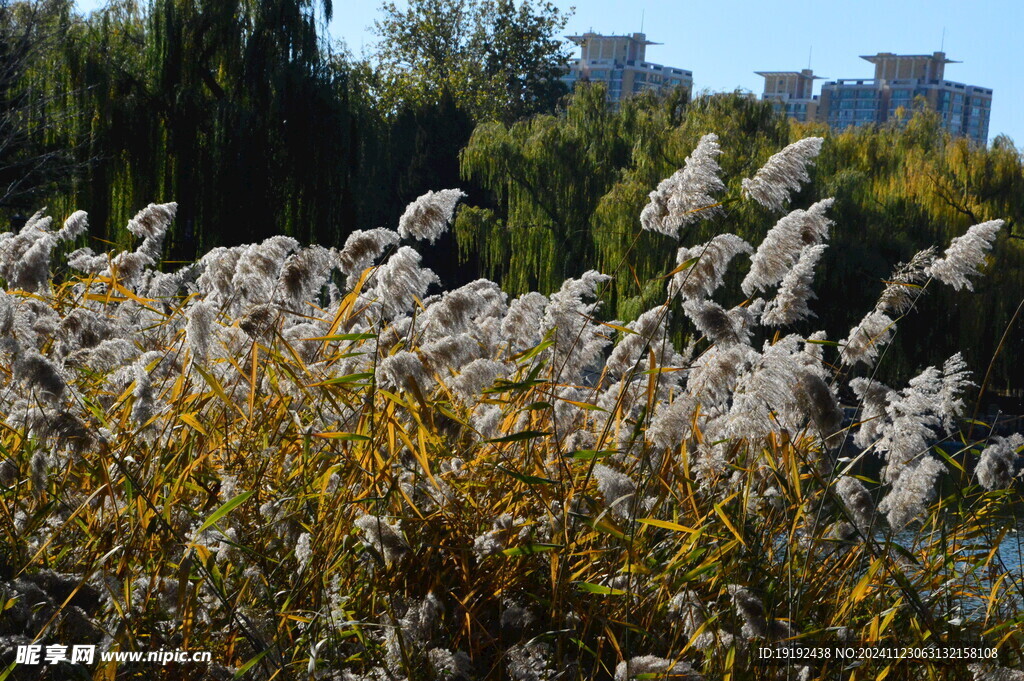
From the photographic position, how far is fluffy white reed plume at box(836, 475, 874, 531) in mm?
2156

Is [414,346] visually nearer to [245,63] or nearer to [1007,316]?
[245,63]

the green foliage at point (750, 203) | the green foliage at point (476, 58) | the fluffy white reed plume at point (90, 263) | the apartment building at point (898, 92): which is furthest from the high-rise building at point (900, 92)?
the fluffy white reed plume at point (90, 263)

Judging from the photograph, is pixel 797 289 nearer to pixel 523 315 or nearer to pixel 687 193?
pixel 687 193

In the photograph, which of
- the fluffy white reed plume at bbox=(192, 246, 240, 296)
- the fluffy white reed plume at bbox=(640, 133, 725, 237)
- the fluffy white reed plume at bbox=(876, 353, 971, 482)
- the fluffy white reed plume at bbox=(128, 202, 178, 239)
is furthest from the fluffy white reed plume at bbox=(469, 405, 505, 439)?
the fluffy white reed plume at bbox=(128, 202, 178, 239)

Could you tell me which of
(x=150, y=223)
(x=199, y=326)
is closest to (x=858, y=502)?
(x=199, y=326)

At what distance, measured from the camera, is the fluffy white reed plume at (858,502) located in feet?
7.07

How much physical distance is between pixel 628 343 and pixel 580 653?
88 centimetres

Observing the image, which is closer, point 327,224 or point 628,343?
point 628,343

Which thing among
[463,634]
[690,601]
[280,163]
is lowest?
[463,634]

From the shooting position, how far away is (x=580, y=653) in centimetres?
196

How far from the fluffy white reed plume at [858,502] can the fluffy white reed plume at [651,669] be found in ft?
1.86

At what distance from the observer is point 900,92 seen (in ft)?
431

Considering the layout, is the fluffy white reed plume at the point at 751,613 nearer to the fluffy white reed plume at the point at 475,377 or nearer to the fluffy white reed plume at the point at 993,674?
the fluffy white reed plume at the point at 993,674

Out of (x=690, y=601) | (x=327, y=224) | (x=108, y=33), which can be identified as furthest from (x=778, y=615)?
(x=108, y=33)
